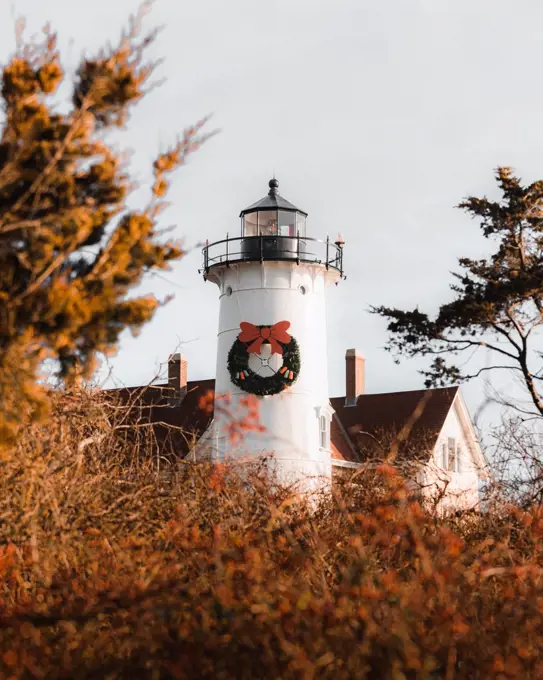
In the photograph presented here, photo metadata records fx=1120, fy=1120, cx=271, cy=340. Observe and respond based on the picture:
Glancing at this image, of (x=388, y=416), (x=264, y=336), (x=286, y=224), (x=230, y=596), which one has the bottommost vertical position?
(x=230, y=596)

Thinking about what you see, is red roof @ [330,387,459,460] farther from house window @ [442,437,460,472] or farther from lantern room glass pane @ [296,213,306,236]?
lantern room glass pane @ [296,213,306,236]

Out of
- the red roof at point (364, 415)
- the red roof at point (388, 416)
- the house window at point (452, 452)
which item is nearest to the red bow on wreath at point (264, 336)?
the red roof at point (364, 415)

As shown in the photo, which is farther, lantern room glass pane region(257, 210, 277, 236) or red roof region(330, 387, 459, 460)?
red roof region(330, 387, 459, 460)

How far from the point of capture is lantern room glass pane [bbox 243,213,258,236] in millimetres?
31094

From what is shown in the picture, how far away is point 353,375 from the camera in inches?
1501

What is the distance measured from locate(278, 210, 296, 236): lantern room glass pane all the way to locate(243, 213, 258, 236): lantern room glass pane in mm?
694

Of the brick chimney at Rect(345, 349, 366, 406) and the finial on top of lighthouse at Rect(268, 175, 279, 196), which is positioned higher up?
the finial on top of lighthouse at Rect(268, 175, 279, 196)

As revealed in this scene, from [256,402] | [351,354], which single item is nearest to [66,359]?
[256,402]

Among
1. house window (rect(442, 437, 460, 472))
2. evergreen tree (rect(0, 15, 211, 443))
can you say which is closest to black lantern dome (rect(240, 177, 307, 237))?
house window (rect(442, 437, 460, 472))

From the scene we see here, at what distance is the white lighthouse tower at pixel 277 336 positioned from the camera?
29828mm

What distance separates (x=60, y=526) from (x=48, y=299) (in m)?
2.54

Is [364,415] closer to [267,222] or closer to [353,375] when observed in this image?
[353,375]

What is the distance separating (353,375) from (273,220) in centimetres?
877

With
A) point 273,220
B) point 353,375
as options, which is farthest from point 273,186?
point 353,375
